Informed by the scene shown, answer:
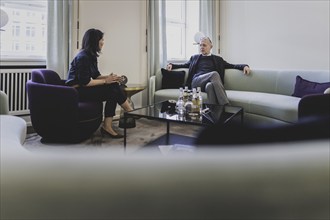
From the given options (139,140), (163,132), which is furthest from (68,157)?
(163,132)

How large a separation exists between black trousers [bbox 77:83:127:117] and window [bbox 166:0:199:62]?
2035mm

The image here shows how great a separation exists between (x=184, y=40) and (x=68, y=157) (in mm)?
5132

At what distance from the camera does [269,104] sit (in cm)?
317

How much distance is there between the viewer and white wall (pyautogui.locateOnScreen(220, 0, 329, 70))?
413cm

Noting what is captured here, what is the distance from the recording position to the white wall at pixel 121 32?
3.81 m

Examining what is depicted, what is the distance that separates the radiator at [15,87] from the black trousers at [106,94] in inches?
34.4

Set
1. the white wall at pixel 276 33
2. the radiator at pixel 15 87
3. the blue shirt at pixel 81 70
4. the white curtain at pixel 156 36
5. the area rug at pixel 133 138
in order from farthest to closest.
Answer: the white curtain at pixel 156 36, the white wall at pixel 276 33, the radiator at pixel 15 87, the blue shirt at pixel 81 70, the area rug at pixel 133 138

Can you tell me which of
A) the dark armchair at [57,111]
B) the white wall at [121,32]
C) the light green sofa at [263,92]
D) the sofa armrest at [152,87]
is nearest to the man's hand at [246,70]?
the light green sofa at [263,92]

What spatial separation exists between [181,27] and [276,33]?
165cm

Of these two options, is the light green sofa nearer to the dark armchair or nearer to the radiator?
the dark armchair

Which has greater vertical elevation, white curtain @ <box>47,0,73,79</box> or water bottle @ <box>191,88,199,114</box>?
white curtain @ <box>47,0,73,79</box>

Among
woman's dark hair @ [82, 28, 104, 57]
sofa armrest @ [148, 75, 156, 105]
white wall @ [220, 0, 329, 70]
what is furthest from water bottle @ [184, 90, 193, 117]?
white wall @ [220, 0, 329, 70]

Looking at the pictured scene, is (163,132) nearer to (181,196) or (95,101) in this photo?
(95,101)

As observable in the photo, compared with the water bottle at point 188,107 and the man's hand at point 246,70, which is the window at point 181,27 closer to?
the man's hand at point 246,70
